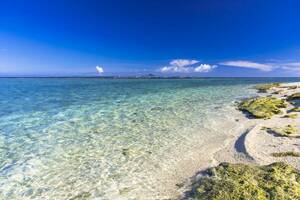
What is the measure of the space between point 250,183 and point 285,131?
6073 mm

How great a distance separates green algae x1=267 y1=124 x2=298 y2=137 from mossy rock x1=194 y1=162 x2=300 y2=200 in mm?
4148

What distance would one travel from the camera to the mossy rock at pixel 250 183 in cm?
502

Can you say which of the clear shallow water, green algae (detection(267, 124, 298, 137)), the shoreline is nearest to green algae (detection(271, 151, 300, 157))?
the shoreline

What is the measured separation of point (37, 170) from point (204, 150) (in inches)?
235

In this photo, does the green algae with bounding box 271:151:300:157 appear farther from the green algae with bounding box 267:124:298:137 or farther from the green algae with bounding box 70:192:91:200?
the green algae with bounding box 70:192:91:200

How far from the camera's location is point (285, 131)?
1023 cm

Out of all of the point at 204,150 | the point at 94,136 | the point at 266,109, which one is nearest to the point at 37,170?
the point at 94,136

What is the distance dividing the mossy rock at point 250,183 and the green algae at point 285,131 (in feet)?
13.6

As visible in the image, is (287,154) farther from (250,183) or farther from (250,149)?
(250,183)

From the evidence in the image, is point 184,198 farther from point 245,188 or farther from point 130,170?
point 130,170

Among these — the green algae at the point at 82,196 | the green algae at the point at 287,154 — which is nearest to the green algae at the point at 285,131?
the green algae at the point at 287,154

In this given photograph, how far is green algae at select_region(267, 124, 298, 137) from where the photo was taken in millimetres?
9805

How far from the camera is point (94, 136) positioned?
11.0 m

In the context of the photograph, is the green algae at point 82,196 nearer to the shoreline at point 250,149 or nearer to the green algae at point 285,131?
the shoreline at point 250,149
